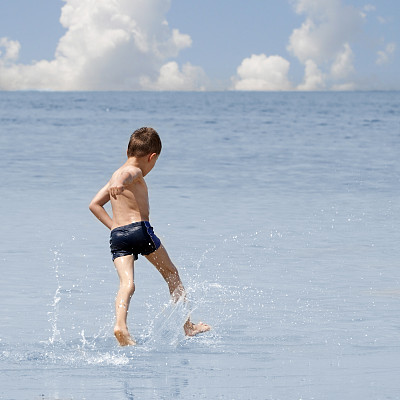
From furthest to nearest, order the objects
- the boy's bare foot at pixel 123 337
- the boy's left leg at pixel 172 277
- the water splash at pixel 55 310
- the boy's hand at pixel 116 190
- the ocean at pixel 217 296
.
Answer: the water splash at pixel 55 310, the boy's left leg at pixel 172 277, the boy's hand at pixel 116 190, the boy's bare foot at pixel 123 337, the ocean at pixel 217 296

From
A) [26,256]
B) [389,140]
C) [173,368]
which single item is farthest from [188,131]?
[173,368]

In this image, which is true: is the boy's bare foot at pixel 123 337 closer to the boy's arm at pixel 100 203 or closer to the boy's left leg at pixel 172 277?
the boy's left leg at pixel 172 277

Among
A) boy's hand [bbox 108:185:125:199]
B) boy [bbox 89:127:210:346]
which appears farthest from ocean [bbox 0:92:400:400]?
boy's hand [bbox 108:185:125:199]

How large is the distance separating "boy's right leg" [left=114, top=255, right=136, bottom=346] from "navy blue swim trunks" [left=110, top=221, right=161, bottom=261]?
0.18ft

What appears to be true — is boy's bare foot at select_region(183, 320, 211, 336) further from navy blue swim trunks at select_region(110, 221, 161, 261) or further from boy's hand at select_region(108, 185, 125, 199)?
boy's hand at select_region(108, 185, 125, 199)

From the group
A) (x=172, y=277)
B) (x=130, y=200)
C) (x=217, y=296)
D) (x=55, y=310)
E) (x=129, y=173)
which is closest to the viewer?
(x=129, y=173)

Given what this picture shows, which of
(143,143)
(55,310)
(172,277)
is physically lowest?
(55,310)

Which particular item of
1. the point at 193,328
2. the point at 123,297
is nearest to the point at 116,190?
the point at 123,297

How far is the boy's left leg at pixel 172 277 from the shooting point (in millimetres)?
5844

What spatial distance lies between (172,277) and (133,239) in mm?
Result: 425

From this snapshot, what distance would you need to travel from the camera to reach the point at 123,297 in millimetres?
5629

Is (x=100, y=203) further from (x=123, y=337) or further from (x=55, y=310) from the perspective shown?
(x=55, y=310)

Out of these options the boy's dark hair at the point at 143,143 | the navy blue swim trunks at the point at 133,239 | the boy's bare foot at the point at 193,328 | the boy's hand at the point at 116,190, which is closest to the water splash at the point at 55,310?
the navy blue swim trunks at the point at 133,239

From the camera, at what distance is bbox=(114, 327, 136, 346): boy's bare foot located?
17.8 feet
